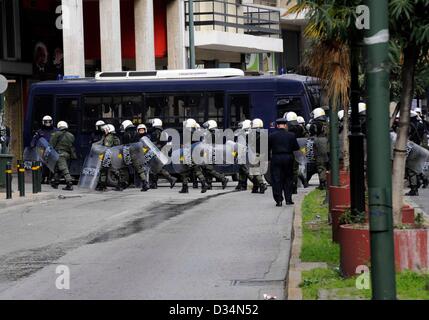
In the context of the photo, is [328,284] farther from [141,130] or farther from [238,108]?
[238,108]

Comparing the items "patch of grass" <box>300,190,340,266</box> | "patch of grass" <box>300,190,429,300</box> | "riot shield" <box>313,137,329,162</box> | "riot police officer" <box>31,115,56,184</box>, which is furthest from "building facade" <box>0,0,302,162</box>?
"patch of grass" <box>300,190,429,300</box>

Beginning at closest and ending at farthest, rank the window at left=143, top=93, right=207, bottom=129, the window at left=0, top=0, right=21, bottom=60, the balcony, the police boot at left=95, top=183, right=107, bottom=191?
the police boot at left=95, top=183, right=107, bottom=191 → the window at left=143, top=93, right=207, bottom=129 → the window at left=0, top=0, right=21, bottom=60 → the balcony

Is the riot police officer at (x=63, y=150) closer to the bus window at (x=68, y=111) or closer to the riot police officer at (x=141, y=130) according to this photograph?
the riot police officer at (x=141, y=130)

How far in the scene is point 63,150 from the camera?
28.4 meters

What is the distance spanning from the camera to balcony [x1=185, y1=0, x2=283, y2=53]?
44747 millimetres

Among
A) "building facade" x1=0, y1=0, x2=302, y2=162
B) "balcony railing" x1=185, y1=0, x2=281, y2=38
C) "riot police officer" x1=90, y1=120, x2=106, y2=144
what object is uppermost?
"balcony railing" x1=185, y1=0, x2=281, y2=38

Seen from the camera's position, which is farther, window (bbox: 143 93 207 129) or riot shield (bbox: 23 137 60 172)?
window (bbox: 143 93 207 129)

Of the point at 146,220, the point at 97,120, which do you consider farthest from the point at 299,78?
the point at 146,220

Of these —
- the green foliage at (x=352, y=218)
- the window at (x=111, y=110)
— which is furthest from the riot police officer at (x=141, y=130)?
the green foliage at (x=352, y=218)

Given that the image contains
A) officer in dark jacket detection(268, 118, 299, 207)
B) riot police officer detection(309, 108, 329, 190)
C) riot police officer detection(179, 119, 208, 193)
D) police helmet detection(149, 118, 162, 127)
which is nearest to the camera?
officer in dark jacket detection(268, 118, 299, 207)

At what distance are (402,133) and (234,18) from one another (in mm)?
40192

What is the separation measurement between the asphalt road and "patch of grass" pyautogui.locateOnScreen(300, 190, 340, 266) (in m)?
0.33

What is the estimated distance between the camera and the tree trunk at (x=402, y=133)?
10500 mm

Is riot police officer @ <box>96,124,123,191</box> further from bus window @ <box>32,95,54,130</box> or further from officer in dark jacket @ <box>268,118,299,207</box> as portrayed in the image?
officer in dark jacket @ <box>268,118,299,207</box>
